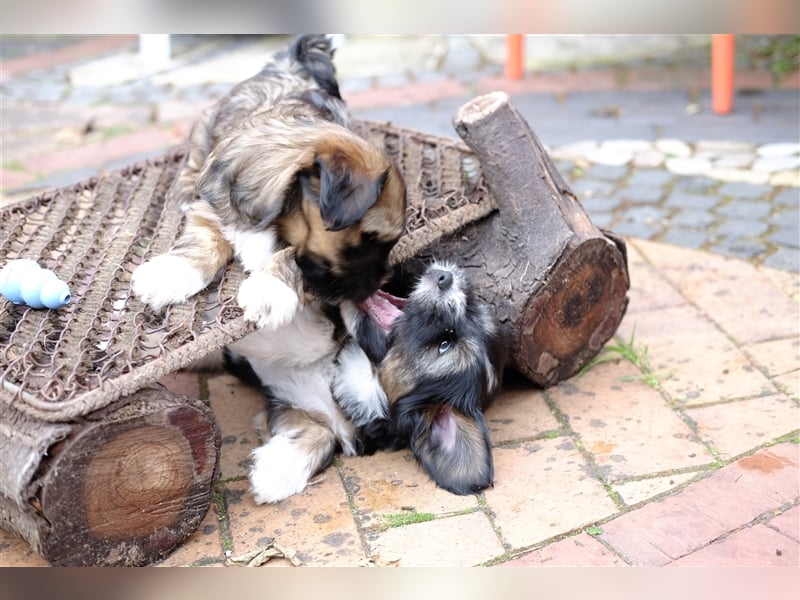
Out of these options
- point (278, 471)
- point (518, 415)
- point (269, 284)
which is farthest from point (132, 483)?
point (518, 415)

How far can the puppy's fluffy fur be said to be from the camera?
3.76 metres

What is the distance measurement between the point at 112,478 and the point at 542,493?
5.27 ft

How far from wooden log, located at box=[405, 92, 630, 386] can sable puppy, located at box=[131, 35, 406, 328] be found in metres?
0.58

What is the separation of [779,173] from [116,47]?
6.06 meters

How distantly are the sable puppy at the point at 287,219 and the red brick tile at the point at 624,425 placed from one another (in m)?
1.15

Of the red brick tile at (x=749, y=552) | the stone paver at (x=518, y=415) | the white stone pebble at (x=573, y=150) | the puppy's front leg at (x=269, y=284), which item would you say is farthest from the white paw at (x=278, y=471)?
the white stone pebble at (x=573, y=150)

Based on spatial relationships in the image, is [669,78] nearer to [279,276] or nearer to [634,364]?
[634,364]

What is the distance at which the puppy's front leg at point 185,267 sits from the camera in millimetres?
3617

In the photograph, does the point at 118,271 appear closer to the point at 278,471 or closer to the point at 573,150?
the point at 278,471

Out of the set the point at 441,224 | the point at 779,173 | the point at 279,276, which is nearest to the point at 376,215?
the point at 279,276

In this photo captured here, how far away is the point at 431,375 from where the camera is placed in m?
3.77

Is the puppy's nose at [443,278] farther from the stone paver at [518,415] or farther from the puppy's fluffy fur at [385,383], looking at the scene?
the stone paver at [518,415]

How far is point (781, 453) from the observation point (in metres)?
3.99
